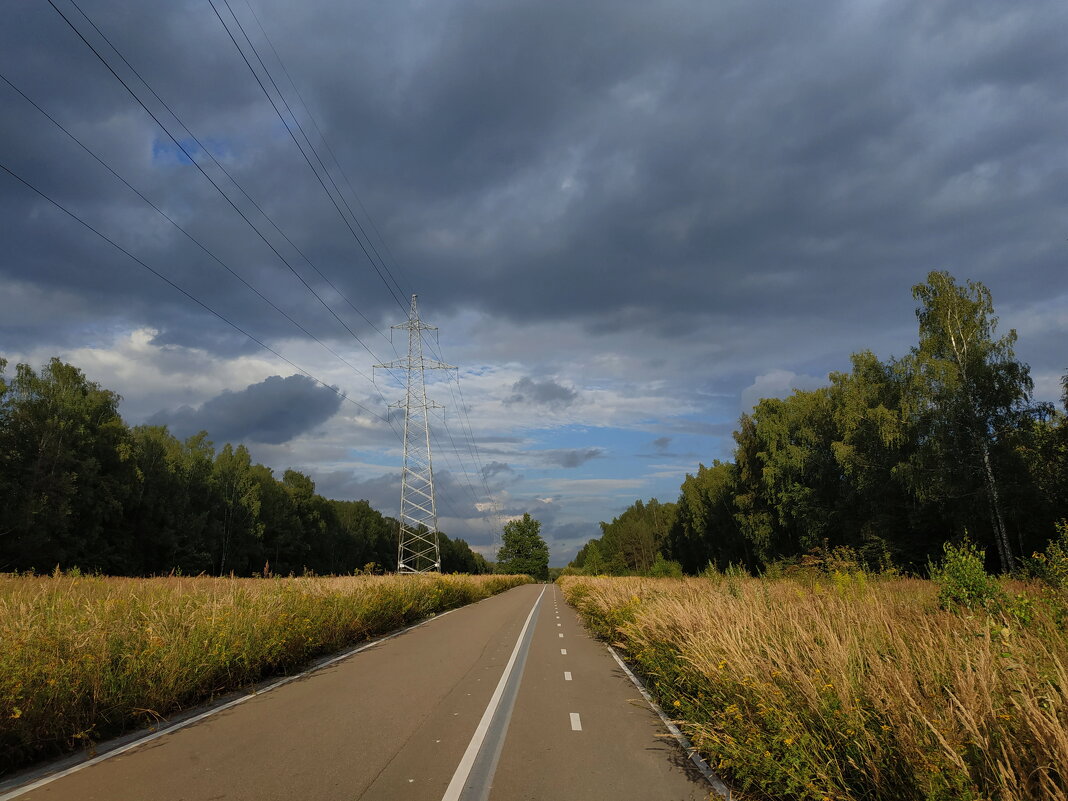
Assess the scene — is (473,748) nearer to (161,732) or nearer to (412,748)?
(412,748)

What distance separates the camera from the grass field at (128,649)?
609 centimetres

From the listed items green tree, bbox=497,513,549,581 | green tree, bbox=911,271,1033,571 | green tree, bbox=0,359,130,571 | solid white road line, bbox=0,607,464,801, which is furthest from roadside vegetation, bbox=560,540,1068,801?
green tree, bbox=497,513,549,581

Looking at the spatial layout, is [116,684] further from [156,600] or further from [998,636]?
[998,636]

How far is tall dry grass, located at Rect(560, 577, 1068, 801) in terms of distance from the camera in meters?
3.28

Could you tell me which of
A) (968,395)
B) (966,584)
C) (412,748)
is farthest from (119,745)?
(968,395)

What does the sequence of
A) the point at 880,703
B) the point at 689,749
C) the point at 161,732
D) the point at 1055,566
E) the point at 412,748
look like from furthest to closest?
the point at 1055,566, the point at 161,732, the point at 689,749, the point at 412,748, the point at 880,703

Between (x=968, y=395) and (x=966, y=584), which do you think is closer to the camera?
(x=966, y=584)

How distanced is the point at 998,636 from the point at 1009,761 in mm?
2258

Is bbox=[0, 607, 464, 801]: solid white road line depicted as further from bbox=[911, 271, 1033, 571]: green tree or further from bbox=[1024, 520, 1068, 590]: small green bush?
bbox=[911, 271, 1033, 571]: green tree

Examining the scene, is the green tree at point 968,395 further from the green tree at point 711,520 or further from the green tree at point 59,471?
the green tree at point 59,471

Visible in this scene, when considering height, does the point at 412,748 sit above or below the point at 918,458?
below

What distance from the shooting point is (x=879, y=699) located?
4234 millimetres

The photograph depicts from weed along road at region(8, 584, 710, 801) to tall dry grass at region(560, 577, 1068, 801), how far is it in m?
0.80

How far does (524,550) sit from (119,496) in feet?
335
